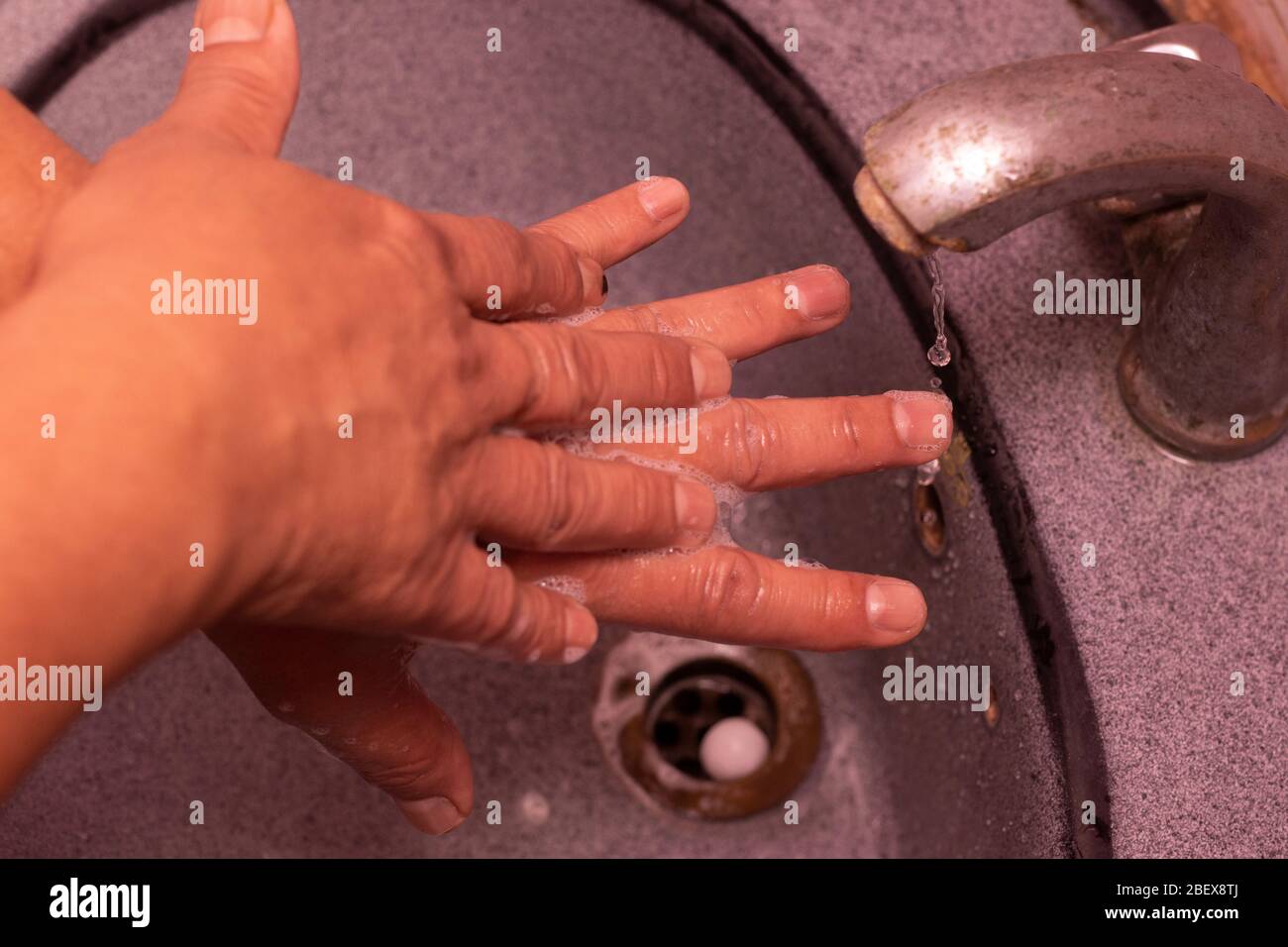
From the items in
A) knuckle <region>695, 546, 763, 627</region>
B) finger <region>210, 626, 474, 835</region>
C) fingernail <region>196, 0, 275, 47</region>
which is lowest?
finger <region>210, 626, 474, 835</region>

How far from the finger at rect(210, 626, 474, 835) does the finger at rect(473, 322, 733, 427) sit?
14 centimetres

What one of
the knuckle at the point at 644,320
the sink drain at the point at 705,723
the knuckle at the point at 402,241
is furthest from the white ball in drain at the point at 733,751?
the knuckle at the point at 402,241

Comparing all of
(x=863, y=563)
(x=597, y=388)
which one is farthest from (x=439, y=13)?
(x=863, y=563)

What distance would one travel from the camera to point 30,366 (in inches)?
12.4

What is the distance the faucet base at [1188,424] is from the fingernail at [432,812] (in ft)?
1.36

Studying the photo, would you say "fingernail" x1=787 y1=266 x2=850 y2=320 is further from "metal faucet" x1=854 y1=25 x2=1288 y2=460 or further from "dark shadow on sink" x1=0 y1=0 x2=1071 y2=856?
"metal faucet" x1=854 y1=25 x2=1288 y2=460

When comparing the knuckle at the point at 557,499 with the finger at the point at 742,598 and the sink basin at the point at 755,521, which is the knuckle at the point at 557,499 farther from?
the sink basin at the point at 755,521

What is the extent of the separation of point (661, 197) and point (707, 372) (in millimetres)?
140

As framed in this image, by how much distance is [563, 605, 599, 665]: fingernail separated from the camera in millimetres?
460

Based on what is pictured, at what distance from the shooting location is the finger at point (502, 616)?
0.42m

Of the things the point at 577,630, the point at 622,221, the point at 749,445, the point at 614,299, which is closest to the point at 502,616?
the point at 577,630

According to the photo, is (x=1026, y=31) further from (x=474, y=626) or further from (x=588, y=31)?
(x=474, y=626)

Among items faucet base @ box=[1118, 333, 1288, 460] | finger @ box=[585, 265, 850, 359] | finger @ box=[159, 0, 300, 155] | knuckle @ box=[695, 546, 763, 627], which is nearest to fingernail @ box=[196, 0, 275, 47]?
finger @ box=[159, 0, 300, 155]

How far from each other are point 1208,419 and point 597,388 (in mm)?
287
